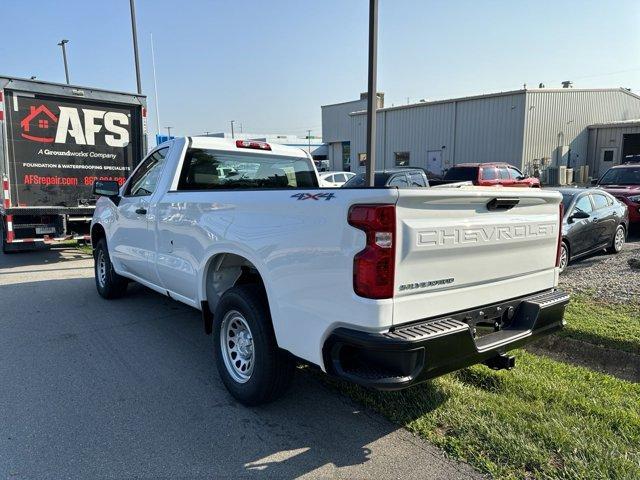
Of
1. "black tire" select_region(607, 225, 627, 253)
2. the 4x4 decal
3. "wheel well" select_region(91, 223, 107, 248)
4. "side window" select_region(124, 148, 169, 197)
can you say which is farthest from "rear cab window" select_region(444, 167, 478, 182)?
the 4x4 decal

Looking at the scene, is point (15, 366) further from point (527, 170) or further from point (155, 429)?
point (527, 170)

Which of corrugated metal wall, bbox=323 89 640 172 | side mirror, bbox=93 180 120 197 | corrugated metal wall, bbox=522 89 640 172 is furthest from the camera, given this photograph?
corrugated metal wall, bbox=522 89 640 172

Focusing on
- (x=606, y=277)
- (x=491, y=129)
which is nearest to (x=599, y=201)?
(x=606, y=277)

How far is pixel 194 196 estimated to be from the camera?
4281 mm

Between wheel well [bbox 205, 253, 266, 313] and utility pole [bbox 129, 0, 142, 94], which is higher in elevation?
utility pole [bbox 129, 0, 142, 94]

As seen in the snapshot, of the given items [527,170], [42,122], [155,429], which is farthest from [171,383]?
[527,170]

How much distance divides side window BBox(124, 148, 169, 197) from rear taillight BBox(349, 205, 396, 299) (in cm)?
331

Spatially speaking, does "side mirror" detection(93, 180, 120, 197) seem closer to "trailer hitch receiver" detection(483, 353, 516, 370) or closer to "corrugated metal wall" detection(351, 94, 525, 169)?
"trailer hitch receiver" detection(483, 353, 516, 370)

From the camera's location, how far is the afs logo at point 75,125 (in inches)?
376

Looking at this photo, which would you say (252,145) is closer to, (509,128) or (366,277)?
(366,277)

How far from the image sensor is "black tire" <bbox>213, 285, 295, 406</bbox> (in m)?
3.41

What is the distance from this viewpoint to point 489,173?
63.8 feet

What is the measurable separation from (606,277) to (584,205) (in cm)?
180

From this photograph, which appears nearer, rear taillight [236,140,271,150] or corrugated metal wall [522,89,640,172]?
rear taillight [236,140,271,150]
